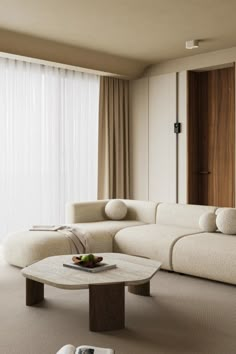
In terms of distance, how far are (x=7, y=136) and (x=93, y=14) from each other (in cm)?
204

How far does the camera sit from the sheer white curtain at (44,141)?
5965 mm

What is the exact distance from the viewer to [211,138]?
6.49m

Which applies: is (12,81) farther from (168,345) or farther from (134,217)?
(168,345)

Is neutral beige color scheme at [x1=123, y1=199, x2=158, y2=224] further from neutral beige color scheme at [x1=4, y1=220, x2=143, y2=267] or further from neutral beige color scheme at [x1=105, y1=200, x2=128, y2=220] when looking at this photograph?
neutral beige color scheme at [x1=4, y1=220, x2=143, y2=267]

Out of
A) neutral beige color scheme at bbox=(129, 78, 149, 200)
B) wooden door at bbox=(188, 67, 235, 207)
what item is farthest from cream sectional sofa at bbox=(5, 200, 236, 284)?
neutral beige color scheme at bbox=(129, 78, 149, 200)

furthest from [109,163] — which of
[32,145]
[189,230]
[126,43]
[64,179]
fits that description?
[189,230]

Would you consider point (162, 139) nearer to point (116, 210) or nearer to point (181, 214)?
point (116, 210)

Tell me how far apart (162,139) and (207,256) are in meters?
2.87

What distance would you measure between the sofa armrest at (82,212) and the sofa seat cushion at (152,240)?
26.0 inches

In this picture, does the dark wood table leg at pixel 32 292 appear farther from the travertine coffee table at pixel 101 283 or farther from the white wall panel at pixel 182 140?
the white wall panel at pixel 182 140

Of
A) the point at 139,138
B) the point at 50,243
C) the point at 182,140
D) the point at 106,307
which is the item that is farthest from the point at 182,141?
the point at 106,307

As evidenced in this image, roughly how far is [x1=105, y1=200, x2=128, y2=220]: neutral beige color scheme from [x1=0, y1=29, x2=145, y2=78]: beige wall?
1.95 metres

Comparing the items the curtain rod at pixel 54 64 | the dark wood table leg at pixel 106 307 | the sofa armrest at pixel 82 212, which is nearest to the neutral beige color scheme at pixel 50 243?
the sofa armrest at pixel 82 212

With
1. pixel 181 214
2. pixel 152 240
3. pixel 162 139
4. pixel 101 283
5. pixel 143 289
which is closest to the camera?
pixel 101 283
